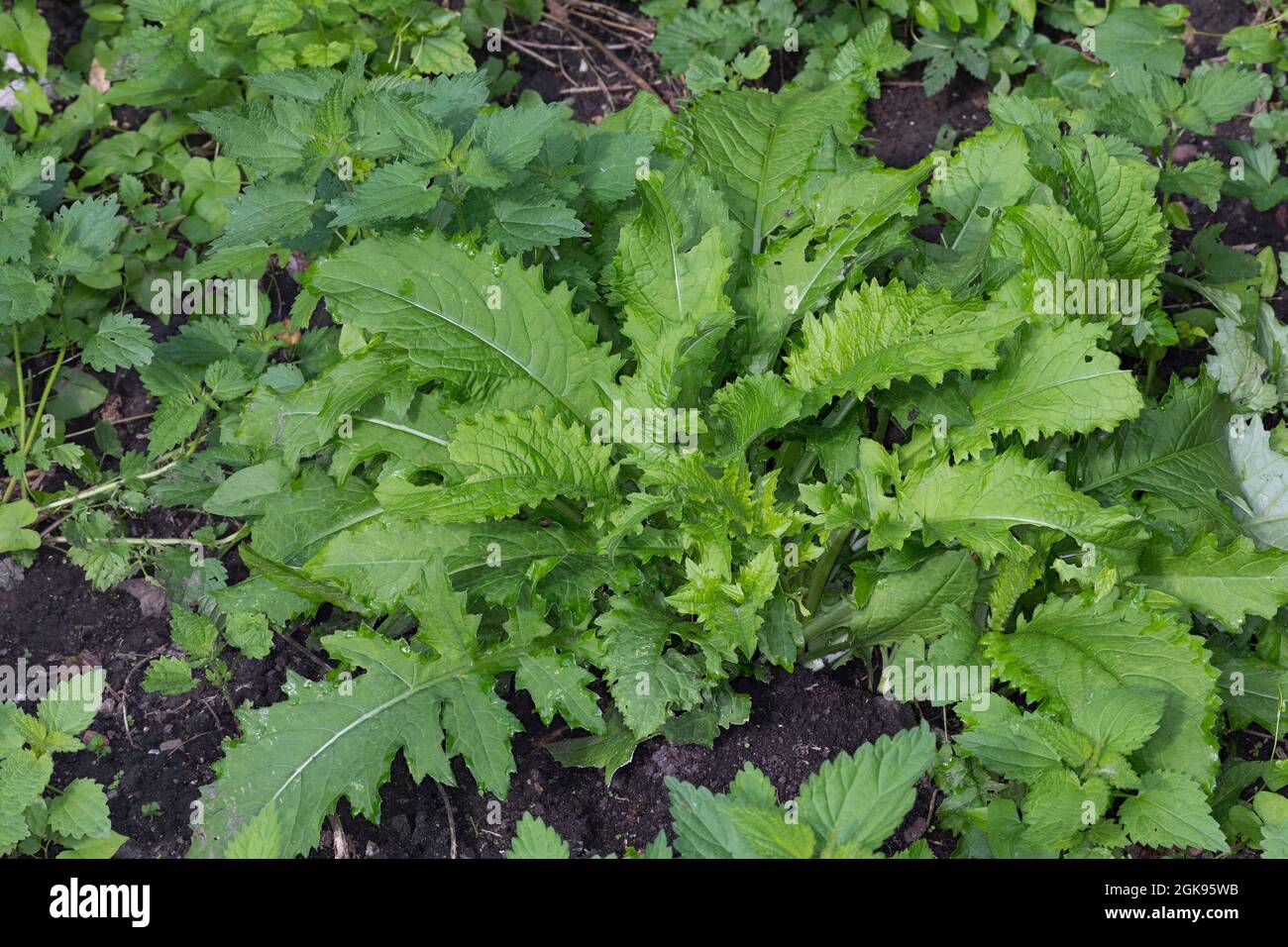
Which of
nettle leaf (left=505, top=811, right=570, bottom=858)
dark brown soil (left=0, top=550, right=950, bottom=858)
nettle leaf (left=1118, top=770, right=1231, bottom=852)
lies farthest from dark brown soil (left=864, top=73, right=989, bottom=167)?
nettle leaf (left=505, top=811, right=570, bottom=858)

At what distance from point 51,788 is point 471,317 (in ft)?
5.19

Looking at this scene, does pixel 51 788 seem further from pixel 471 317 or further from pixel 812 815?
pixel 812 815

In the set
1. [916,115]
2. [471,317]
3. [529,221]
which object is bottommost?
[471,317]

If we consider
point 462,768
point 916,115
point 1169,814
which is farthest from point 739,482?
point 916,115

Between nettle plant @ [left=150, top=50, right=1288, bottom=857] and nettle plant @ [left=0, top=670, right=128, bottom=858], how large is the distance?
39 cm

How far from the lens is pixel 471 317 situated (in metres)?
3.27

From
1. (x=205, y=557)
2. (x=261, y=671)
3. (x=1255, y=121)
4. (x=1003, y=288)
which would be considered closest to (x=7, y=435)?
(x=205, y=557)

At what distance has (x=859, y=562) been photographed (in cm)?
316

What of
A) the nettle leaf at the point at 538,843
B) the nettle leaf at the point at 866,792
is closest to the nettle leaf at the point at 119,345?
the nettle leaf at the point at 538,843

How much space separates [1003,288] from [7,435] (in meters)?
2.93

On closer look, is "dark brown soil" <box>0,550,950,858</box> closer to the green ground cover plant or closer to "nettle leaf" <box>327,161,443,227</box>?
the green ground cover plant

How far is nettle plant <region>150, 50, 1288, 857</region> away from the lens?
293cm

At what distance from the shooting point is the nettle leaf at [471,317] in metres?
3.21

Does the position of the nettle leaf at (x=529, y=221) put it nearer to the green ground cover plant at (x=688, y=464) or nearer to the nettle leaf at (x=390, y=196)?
the green ground cover plant at (x=688, y=464)
